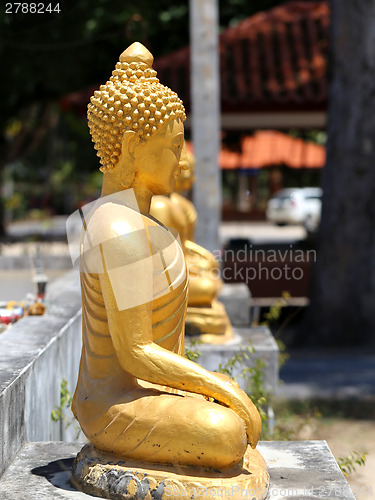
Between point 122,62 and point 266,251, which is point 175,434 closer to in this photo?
point 122,62

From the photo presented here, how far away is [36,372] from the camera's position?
3562mm

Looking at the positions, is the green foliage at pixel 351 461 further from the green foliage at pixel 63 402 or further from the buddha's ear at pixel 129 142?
the buddha's ear at pixel 129 142

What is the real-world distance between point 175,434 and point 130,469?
215 mm

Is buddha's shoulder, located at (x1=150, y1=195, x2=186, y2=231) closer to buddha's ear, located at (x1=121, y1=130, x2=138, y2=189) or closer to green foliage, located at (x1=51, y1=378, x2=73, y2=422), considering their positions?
green foliage, located at (x1=51, y1=378, x2=73, y2=422)

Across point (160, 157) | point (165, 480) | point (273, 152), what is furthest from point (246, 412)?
point (273, 152)

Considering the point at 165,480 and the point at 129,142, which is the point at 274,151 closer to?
the point at 129,142

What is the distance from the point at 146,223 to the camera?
2.79 metres

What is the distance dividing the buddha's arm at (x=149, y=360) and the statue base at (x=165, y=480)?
0.62ft

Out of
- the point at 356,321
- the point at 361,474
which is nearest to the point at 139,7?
the point at 356,321

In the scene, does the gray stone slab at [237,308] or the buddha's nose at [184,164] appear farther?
the gray stone slab at [237,308]

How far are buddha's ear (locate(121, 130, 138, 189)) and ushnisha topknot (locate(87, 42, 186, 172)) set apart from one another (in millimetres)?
21

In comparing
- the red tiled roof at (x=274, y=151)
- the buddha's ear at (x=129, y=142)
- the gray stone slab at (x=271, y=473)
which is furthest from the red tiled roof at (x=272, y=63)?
the red tiled roof at (x=274, y=151)

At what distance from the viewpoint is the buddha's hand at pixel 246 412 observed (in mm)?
2674

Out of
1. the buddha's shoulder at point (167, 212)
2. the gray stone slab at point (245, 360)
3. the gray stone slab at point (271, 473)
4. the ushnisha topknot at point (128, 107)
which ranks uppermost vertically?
the ushnisha topknot at point (128, 107)
